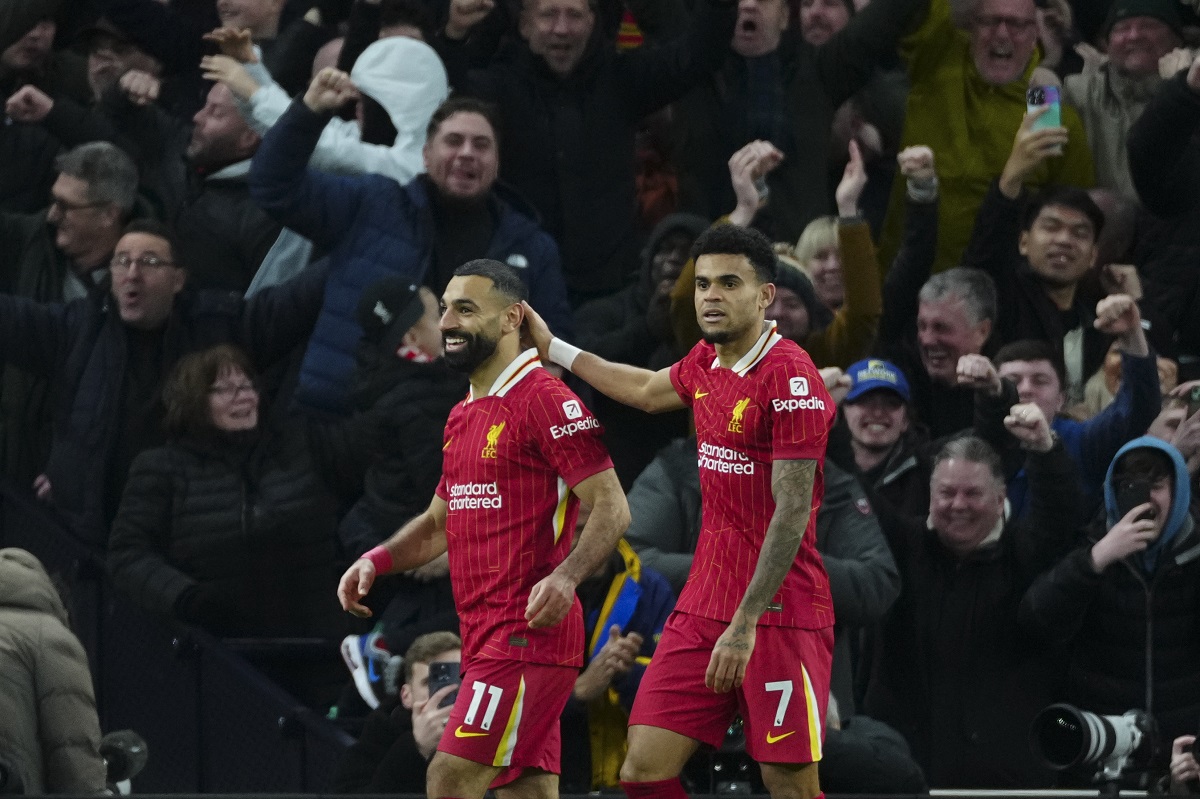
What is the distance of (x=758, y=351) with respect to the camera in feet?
20.9

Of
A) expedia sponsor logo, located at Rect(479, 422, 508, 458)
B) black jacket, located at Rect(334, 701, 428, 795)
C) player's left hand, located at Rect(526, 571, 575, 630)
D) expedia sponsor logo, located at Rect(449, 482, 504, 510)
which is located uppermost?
expedia sponsor logo, located at Rect(479, 422, 508, 458)

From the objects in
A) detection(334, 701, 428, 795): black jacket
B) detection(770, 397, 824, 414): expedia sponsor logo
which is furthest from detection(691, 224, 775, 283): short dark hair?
detection(334, 701, 428, 795): black jacket

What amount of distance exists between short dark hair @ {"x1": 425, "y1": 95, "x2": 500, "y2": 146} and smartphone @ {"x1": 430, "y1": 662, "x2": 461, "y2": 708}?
8.47ft

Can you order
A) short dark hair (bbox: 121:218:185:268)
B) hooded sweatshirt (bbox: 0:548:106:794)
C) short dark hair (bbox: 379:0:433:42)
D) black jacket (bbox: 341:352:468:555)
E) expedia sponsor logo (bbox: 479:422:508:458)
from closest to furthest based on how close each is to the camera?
expedia sponsor logo (bbox: 479:422:508:458) → hooded sweatshirt (bbox: 0:548:106:794) → black jacket (bbox: 341:352:468:555) → short dark hair (bbox: 121:218:185:268) → short dark hair (bbox: 379:0:433:42)

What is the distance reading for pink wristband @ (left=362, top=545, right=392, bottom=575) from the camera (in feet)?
21.4

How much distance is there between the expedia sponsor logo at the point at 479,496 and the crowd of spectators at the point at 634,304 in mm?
1086

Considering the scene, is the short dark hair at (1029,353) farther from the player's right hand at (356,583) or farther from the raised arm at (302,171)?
the player's right hand at (356,583)

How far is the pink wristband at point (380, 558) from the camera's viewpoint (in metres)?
6.53

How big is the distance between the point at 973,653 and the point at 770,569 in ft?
7.36

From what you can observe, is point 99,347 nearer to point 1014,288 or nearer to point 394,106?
point 394,106

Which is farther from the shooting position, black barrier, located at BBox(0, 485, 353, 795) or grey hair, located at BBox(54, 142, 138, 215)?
grey hair, located at BBox(54, 142, 138, 215)

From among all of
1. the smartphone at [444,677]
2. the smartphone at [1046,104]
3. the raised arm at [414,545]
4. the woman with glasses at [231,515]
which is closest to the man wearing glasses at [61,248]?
the woman with glasses at [231,515]

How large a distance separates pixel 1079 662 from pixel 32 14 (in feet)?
18.1

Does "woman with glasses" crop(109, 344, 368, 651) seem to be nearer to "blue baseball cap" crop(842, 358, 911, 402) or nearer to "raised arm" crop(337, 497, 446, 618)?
"raised arm" crop(337, 497, 446, 618)
